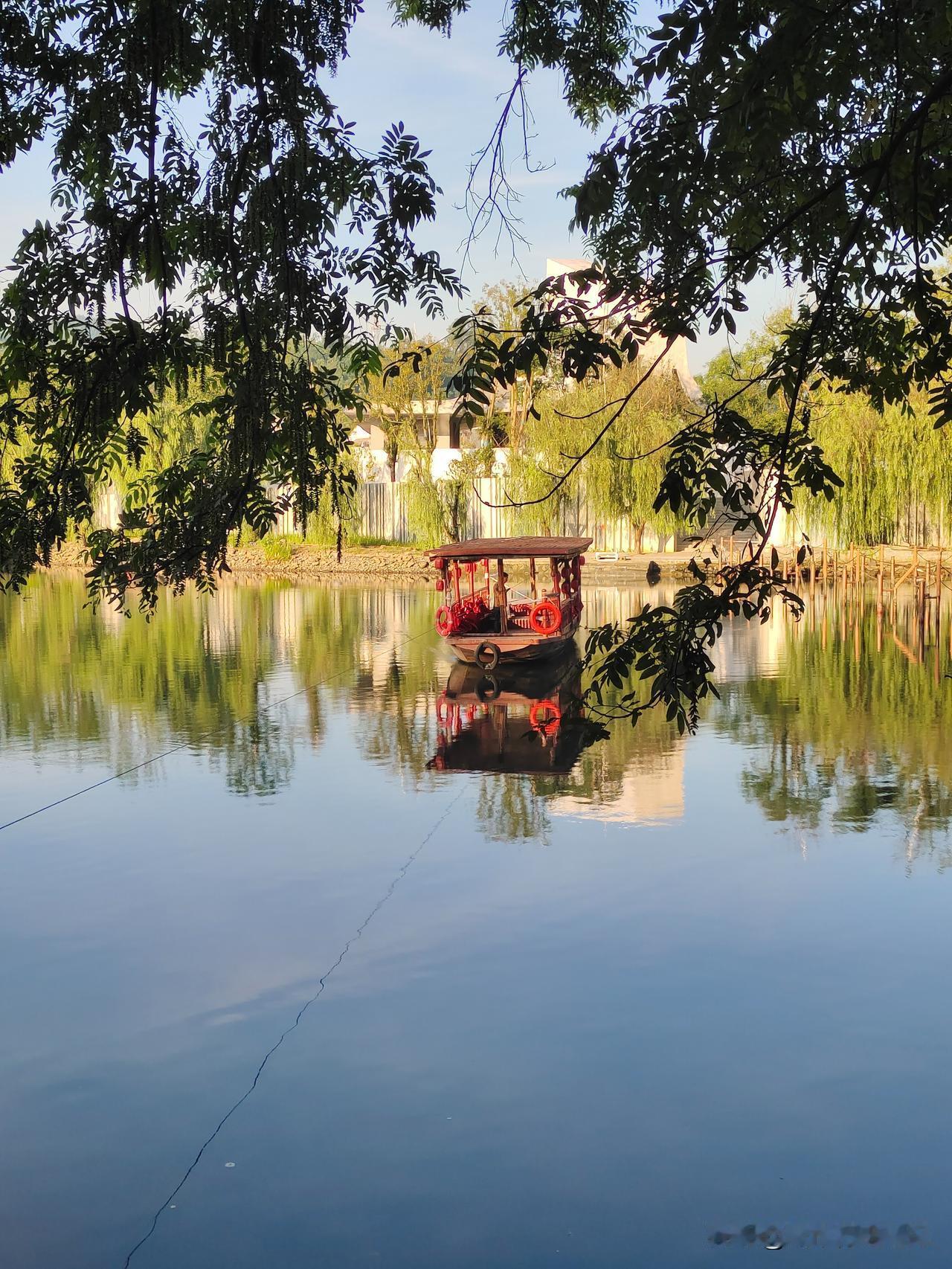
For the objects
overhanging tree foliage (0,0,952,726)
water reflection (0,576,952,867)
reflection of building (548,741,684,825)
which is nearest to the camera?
overhanging tree foliage (0,0,952,726)

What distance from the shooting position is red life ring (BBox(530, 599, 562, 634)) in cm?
2175

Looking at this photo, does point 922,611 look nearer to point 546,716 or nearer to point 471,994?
point 546,716

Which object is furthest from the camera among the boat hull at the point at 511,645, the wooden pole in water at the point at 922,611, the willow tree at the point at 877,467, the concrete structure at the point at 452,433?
the concrete structure at the point at 452,433

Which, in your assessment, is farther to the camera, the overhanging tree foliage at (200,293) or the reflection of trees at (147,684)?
the reflection of trees at (147,684)

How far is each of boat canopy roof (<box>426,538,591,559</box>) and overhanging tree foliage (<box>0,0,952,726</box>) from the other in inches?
578

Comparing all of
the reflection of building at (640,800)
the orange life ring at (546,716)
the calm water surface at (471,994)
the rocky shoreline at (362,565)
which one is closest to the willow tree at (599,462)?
the rocky shoreline at (362,565)

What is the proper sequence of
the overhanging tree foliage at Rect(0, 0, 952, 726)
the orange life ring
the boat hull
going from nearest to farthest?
the overhanging tree foliage at Rect(0, 0, 952, 726)
the orange life ring
the boat hull

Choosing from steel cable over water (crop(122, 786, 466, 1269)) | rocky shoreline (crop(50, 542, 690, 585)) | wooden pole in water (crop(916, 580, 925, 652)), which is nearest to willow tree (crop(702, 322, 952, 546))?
wooden pole in water (crop(916, 580, 925, 652))

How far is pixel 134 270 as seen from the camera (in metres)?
6.82

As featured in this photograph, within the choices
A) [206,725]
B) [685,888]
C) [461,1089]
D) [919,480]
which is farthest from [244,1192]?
[919,480]

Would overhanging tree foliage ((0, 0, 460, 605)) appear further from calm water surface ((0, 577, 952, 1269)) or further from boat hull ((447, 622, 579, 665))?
boat hull ((447, 622, 579, 665))

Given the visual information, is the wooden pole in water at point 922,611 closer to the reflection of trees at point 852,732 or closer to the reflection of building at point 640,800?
the reflection of trees at point 852,732

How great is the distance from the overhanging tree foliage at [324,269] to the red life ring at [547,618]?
14166mm

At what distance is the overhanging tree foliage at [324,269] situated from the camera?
5676mm
